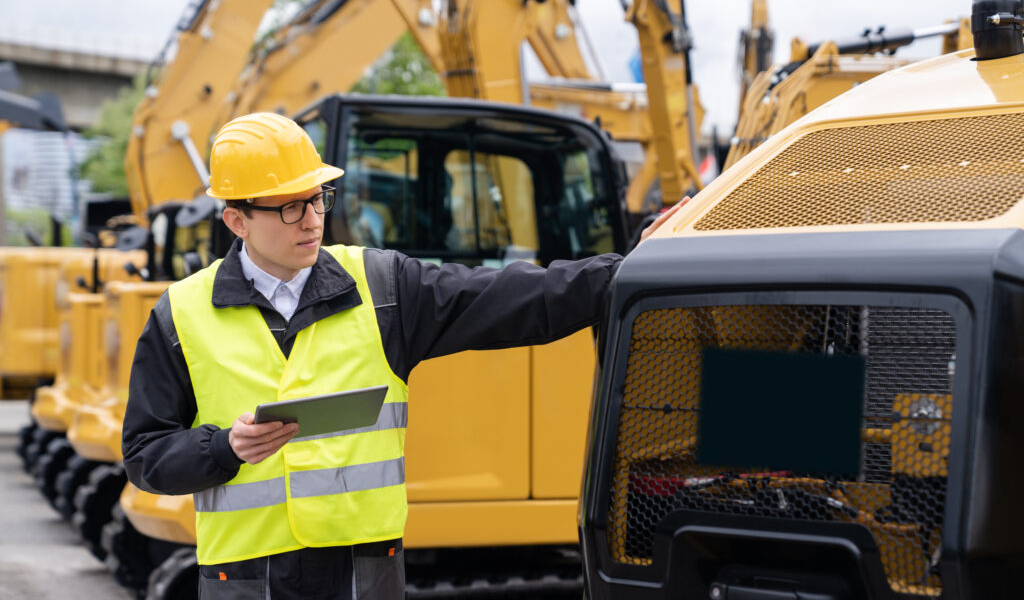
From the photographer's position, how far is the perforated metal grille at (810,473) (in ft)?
7.60

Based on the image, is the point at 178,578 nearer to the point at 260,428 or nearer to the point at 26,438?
the point at 260,428

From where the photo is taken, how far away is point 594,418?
2732mm

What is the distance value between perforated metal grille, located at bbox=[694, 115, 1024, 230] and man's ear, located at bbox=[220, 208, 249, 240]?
1.08 meters

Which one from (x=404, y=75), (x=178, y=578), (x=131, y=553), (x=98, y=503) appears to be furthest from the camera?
(x=404, y=75)

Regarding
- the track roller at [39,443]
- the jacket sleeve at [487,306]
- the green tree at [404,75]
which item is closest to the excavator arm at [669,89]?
the track roller at [39,443]

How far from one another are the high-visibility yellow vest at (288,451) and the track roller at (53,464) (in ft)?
25.3

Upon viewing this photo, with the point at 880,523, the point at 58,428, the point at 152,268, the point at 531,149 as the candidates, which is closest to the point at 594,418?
the point at 880,523

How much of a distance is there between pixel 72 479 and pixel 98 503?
1.35 metres

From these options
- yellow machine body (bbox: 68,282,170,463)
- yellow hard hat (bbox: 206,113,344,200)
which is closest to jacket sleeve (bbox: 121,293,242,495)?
yellow hard hat (bbox: 206,113,344,200)

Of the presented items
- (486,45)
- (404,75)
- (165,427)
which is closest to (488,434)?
(165,427)

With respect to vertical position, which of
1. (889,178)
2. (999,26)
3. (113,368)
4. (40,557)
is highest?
(999,26)

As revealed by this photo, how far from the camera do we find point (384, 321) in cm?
301

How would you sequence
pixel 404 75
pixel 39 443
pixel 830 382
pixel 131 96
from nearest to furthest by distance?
pixel 830 382, pixel 39 443, pixel 404 75, pixel 131 96

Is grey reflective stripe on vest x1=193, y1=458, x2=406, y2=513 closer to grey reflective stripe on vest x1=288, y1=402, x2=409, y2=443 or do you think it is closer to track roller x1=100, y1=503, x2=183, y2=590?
grey reflective stripe on vest x1=288, y1=402, x2=409, y2=443
